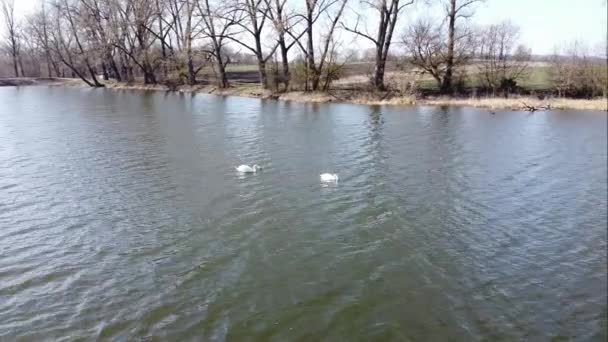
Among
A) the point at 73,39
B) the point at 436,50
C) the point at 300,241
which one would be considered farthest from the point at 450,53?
the point at 73,39

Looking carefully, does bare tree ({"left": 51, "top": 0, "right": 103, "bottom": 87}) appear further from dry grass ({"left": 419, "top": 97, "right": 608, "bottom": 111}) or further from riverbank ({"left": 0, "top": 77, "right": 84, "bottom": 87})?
dry grass ({"left": 419, "top": 97, "right": 608, "bottom": 111})

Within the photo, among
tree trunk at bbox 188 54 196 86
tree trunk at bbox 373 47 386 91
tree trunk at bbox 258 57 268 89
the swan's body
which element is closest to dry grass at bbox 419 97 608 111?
tree trunk at bbox 373 47 386 91

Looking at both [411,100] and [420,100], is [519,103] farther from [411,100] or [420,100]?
[411,100]

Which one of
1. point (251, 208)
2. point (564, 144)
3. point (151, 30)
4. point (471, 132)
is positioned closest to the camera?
point (251, 208)

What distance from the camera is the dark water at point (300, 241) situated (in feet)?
24.2

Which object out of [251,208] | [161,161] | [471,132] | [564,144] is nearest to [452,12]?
[471,132]

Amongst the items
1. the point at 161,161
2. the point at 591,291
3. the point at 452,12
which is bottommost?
the point at 591,291

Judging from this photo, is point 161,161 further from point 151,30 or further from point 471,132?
point 151,30

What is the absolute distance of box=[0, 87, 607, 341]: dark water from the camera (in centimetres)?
738

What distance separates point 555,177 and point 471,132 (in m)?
9.99

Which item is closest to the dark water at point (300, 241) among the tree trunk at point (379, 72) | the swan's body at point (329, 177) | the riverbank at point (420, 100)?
the swan's body at point (329, 177)

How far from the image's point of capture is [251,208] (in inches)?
491

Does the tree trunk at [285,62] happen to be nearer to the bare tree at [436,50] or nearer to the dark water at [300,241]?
the bare tree at [436,50]

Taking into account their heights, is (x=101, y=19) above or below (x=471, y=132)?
above
